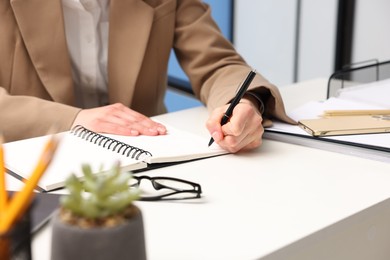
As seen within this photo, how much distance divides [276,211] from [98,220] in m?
0.34

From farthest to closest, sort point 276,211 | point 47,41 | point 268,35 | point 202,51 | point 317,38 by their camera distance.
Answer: point 268,35 → point 317,38 → point 202,51 → point 47,41 → point 276,211

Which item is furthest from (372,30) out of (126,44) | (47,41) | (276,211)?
(276,211)

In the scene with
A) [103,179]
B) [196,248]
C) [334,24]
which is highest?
[334,24]

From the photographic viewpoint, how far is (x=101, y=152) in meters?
0.97

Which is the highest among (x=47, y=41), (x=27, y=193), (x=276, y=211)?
(x=47, y=41)

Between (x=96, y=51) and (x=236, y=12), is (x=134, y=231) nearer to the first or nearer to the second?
(x=96, y=51)

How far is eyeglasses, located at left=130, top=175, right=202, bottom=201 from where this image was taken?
83 cm

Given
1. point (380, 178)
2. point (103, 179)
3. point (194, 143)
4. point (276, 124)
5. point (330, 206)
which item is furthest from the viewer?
point (276, 124)

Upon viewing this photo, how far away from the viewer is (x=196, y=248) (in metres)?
0.69

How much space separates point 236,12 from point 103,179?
2.72 m

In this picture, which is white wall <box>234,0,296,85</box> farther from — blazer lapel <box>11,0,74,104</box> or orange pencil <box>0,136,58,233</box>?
orange pencil <box>0,136,58,233</box>

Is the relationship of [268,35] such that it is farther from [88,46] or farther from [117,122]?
[117,122]

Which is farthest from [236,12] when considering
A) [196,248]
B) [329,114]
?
[196,248]

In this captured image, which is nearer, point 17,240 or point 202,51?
point 17,240
